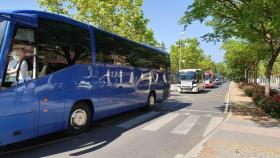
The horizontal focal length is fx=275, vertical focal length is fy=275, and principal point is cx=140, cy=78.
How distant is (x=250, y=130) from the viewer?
947cm

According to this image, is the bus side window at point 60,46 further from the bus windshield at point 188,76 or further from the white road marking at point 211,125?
the bus windshield at point 188,76

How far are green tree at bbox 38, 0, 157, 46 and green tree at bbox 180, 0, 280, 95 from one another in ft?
24.1

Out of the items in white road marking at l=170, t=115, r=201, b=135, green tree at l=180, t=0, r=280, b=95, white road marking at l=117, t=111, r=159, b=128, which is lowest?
white road marking at l=170, t=115, r=201, b=135

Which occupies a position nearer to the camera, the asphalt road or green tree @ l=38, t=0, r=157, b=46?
the asphalt road

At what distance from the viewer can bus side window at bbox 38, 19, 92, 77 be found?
6.29m

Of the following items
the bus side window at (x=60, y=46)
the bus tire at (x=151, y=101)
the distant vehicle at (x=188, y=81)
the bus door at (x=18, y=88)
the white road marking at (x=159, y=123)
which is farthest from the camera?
the distant vehicle at (x=188, y=81)

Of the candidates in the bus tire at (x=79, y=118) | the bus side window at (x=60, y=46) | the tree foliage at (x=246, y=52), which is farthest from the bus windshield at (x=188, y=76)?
the bus side window at (x=60, y=46)

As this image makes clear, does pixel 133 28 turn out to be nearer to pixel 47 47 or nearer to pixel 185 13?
pixel 185 13

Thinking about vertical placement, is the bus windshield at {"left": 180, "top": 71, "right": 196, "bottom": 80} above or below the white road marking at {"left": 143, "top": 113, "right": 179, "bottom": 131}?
above

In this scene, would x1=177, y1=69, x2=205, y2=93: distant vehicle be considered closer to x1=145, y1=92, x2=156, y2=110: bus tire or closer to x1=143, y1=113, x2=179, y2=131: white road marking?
x1=145, y1=92, x2=156, y2=110: bus tire

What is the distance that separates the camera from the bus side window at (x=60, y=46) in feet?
20.6

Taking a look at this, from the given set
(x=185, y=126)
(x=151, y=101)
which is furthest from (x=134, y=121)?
(x=151, y=101)

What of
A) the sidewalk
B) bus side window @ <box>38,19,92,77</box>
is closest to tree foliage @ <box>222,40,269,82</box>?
the sidewalk

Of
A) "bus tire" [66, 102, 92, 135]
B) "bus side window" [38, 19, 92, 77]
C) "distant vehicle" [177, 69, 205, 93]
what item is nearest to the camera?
"bus side window" [38, 19, 92, 77]
